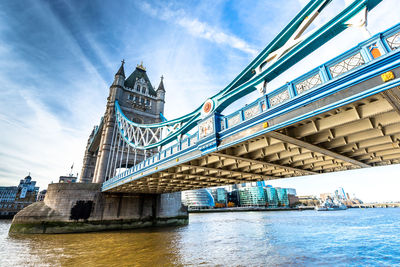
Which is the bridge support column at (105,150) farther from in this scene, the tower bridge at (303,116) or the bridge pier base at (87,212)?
the tower bridge at (303,116)

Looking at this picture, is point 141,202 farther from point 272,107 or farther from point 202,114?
point 272,107

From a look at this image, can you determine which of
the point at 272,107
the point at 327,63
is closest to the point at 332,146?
the point at 272,107

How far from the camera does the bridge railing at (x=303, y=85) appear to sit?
170 inches

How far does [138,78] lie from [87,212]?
27225mm

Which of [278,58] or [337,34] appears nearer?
[337,34]

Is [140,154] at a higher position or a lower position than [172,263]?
higher

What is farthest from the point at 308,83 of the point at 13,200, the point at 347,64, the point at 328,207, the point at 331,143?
the point at 328,207

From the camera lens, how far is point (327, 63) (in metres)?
5.26

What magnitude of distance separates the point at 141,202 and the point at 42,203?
9999 mm

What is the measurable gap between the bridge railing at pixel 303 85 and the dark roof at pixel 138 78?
32.3 metres

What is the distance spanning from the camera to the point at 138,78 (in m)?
40.2

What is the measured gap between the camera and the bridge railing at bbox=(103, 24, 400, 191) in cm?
432

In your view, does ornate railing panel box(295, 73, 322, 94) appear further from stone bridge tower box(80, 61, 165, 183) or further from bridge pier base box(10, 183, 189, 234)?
stone bridge tower box(80, 61, 165, 183)

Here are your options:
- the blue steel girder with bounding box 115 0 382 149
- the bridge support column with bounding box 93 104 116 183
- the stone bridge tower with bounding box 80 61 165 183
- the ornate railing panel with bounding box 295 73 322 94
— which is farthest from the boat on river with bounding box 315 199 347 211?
the ornate railing panel with bounding box 295 73 322 94
